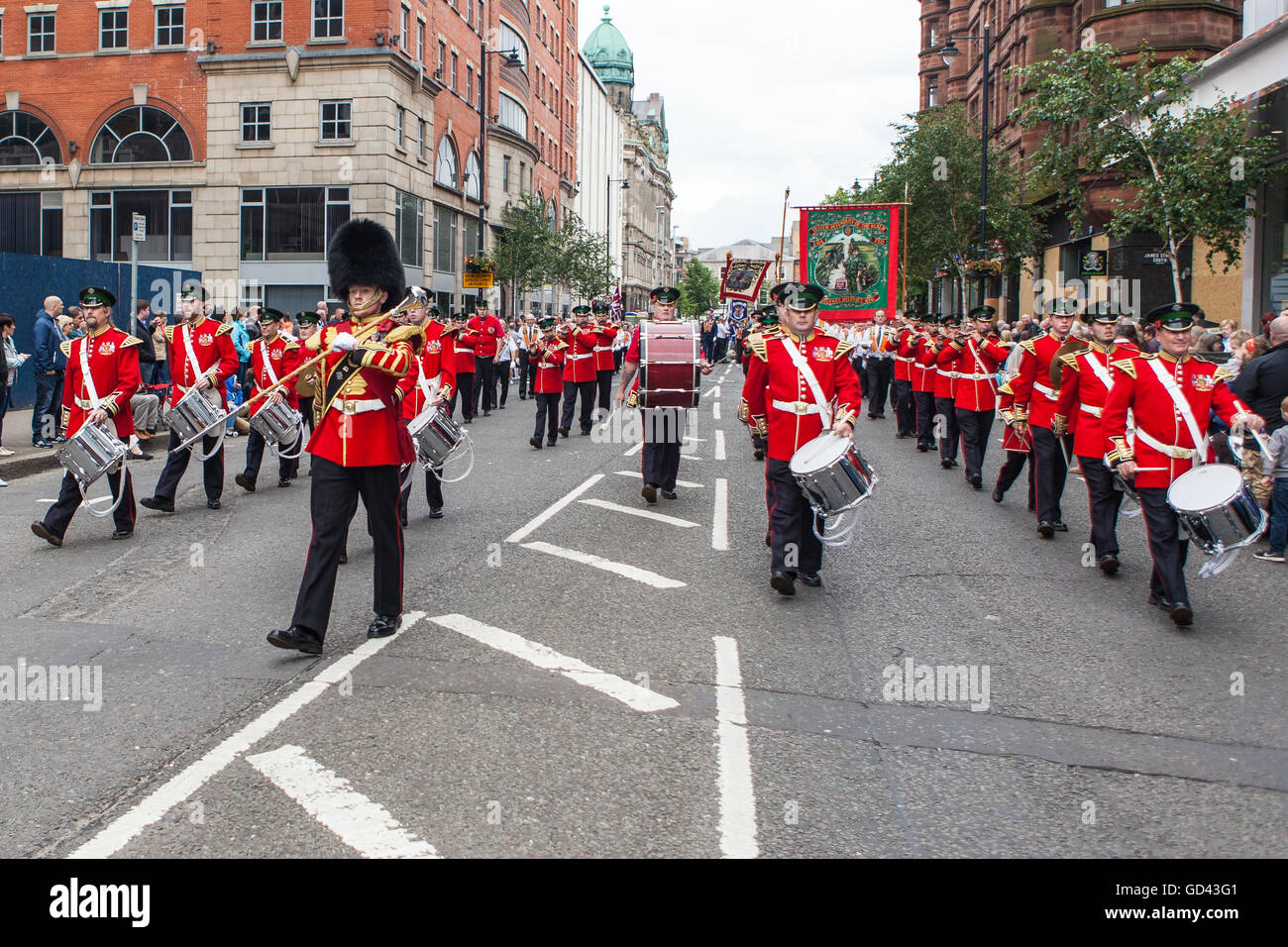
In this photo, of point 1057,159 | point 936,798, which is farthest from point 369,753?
point 1057,159

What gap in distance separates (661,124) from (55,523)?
160261 mm

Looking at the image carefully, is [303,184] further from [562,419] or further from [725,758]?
[725,758]

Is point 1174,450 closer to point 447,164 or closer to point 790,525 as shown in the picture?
point 790,525

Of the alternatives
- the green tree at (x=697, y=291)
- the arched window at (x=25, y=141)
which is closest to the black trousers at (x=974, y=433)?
the arched window at (x=25, y=141)

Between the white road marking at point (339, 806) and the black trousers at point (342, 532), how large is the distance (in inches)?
59.1

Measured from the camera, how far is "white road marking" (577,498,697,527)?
1077 cm

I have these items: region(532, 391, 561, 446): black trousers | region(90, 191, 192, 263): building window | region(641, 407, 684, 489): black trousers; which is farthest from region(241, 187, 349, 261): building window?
region(641, 407, 684, 489): black trousers

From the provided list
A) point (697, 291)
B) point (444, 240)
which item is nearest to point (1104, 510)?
point (444, 240)

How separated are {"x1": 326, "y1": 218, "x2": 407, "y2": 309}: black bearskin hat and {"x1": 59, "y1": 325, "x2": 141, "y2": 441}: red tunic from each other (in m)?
3.75

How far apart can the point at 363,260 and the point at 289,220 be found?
3145 cm

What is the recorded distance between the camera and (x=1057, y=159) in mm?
22688

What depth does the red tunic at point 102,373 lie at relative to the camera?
31.4 feet

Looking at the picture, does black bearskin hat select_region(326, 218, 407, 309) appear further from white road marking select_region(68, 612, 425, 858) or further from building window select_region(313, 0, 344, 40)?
building window select_region(313, 0, 344, 40)

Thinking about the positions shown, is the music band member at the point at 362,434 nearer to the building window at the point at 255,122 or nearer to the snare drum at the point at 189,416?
the snare drum at the point at 189,416
